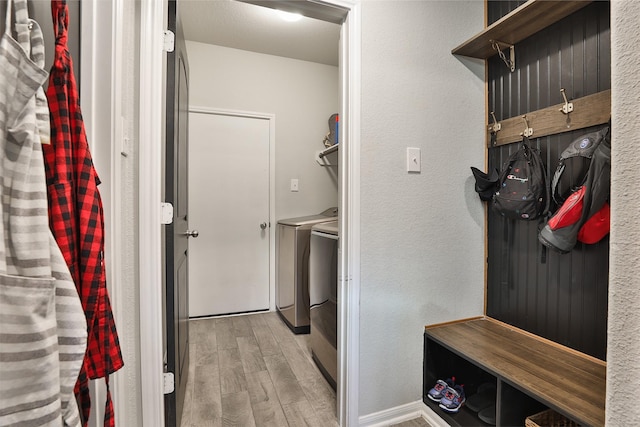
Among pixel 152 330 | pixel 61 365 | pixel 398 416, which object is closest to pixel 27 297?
pixel 61 365

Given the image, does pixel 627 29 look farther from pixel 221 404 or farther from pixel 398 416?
pixel 221 404

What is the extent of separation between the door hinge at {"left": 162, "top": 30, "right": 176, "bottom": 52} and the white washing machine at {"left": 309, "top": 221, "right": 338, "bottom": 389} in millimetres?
1203

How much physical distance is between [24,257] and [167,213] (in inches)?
36.5

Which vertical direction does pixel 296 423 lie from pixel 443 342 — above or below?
below

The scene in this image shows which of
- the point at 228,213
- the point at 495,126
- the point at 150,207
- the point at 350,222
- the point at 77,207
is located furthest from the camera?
the point at 228,213

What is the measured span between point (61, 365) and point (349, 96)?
1.38m

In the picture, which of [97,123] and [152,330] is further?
[152,330]

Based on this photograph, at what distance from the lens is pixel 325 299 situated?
187 centimetres

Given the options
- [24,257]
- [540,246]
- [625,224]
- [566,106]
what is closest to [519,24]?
[566,106]

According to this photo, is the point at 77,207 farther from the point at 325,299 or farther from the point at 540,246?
the point at 540,246

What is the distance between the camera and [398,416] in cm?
156

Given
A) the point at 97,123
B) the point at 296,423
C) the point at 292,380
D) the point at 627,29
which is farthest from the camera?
the point at 292,380

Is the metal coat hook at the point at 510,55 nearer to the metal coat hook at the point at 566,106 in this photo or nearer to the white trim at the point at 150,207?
the metal coat hook at the point at 566,106

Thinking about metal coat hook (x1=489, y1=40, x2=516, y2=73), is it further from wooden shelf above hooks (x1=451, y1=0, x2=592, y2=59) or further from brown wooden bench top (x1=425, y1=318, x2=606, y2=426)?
brown wooden bench top (x1=425, y1=318, x2=606, y2=426)
